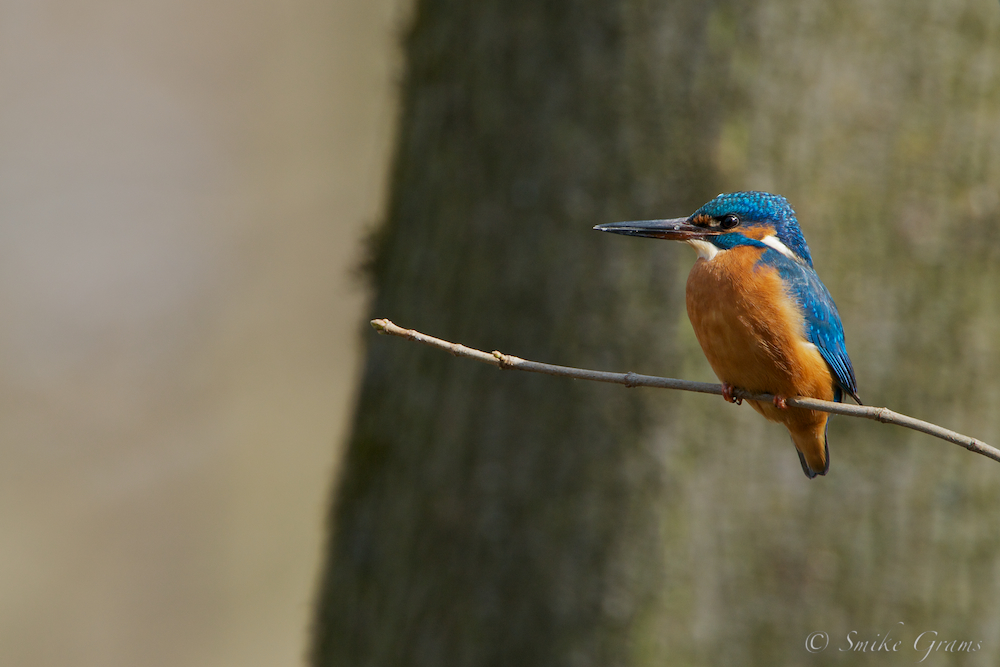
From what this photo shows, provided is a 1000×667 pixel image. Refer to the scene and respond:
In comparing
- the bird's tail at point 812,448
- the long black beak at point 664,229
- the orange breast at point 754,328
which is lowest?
the bird's tail at point 812,448

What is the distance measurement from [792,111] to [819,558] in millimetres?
1611

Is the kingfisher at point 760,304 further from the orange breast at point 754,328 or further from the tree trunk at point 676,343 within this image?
the tree trunk at point 676,343

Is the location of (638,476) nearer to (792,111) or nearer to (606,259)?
(606,259)

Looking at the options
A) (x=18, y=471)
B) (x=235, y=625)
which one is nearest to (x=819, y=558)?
(x=235, y=625)

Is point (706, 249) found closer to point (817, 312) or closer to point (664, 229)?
point (664, 229)

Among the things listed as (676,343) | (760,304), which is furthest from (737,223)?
(676,343)

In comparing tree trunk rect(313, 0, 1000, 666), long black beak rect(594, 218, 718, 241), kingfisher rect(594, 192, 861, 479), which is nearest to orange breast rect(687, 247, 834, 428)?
kingfisher rect(594, 192, 861, 479)

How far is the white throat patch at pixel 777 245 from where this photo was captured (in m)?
1.70

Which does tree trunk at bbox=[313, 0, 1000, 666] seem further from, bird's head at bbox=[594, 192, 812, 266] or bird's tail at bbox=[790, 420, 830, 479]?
bird's head at bbox=[594, 192, 812, 266]

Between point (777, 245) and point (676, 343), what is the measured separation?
52.5 inches

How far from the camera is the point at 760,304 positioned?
167cm

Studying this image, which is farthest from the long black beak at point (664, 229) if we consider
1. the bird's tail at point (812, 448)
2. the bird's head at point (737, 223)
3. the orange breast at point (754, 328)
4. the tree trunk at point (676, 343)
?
the tree trunk at point (676, 343)

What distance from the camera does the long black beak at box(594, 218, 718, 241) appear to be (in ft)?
5.01

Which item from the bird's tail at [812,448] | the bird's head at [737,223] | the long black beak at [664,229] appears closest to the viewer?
the long black beak at [664,229]
